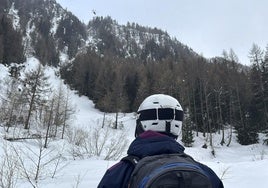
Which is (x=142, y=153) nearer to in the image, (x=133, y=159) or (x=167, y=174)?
(x=133, y=159)

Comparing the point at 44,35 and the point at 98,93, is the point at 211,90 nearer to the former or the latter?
the point at 98,93

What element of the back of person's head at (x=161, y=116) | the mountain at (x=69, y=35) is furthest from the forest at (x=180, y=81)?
the back of person's head at (x=161, y=116)

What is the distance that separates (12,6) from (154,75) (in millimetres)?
92038

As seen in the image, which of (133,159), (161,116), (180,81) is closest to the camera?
(133,159)

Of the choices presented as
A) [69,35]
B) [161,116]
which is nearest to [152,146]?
[161,116]

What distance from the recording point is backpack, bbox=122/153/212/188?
5.29 ft

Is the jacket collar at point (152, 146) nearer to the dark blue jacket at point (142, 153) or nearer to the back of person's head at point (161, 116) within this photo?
the dark blue jacket at point (142, 153)

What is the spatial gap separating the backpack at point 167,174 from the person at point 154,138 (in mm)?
102

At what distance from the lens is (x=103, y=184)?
1.80 meters

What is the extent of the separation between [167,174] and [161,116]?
2.25 ft

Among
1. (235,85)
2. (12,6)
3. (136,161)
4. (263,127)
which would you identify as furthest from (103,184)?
(12,6)

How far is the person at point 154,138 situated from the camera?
71.1 inches

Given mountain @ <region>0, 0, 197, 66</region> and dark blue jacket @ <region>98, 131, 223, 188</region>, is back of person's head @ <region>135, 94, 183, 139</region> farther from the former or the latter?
mountain @ <region>0, 0, 197, 66</region>

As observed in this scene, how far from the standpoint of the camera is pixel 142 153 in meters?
1.87
